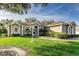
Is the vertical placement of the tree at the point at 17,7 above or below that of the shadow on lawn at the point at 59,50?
above

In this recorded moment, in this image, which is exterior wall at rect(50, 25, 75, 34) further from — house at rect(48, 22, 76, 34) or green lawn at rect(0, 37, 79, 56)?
green lawn at rect(0, 37, 79, 56)

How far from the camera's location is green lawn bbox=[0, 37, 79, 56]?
4035 millimetres

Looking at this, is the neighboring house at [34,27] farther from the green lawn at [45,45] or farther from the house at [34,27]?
the green lawn at [45,45]

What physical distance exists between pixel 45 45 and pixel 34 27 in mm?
363

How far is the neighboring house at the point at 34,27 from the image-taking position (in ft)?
13.5

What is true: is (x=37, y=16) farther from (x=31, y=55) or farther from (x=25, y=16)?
(x=31, y=55)

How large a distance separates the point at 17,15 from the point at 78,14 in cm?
104

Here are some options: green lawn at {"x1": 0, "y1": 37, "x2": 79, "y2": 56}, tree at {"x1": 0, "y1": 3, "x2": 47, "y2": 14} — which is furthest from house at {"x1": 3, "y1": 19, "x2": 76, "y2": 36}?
tree at {"x1": 0, "y1": 3, "x2": 47, "y2": 14}

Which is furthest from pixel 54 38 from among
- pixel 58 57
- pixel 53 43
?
pixel 58 57

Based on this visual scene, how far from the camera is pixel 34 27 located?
13.5 ft

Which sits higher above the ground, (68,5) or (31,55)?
(68,5)

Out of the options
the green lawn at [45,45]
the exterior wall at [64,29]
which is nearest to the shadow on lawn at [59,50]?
the green lawn at [45,45]

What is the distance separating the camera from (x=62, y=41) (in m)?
4.14

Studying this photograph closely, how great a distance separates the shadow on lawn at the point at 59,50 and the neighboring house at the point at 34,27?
0.81 feet
